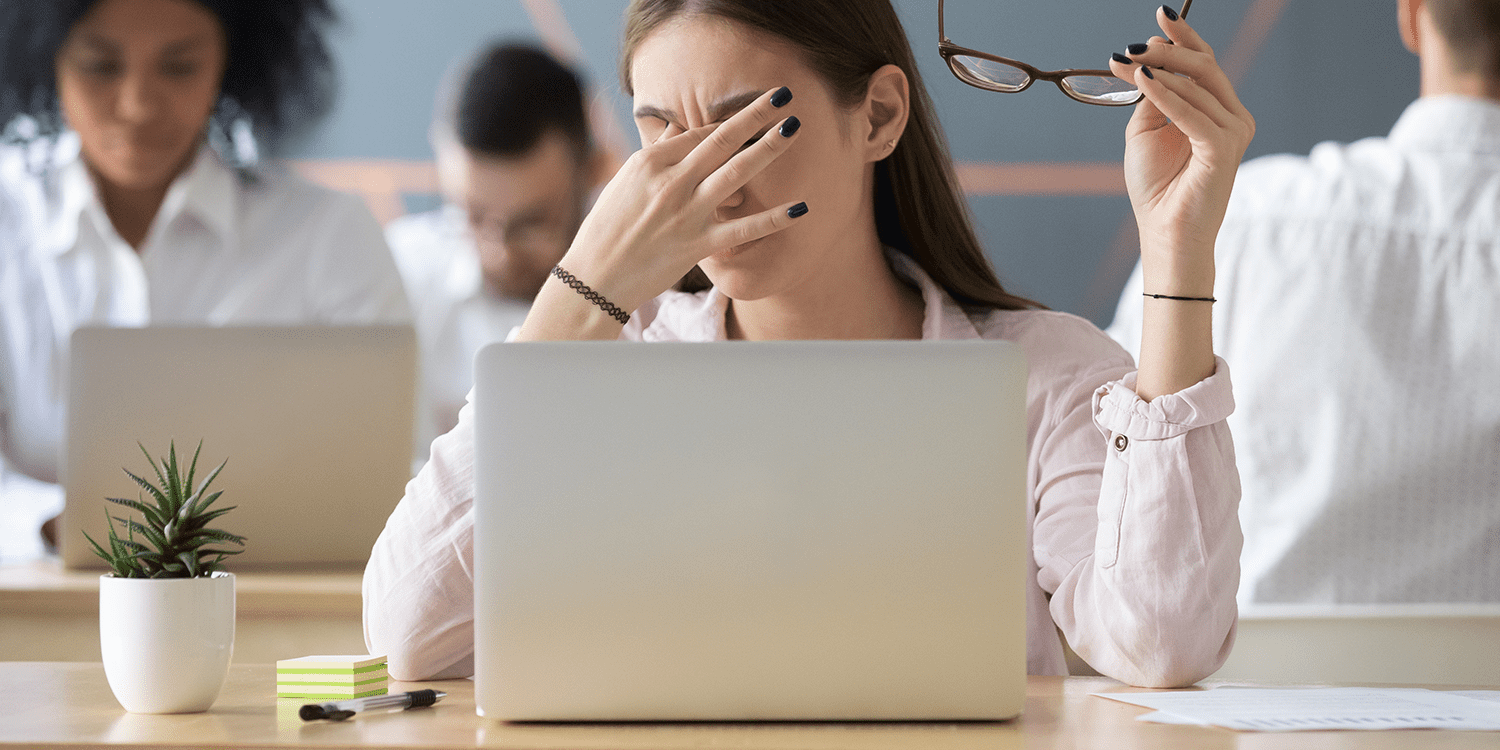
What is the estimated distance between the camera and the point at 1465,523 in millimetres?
1917

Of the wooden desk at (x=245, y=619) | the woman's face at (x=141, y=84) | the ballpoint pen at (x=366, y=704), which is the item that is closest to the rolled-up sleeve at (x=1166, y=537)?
the ballpoint pen at (x=366, y=704)

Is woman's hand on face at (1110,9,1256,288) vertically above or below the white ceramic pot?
above

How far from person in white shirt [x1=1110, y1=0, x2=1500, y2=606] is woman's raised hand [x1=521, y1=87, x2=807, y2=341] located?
0.98 m

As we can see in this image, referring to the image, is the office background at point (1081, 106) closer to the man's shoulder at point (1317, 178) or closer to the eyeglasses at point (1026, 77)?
the man's shoulder at point (1317, 178)

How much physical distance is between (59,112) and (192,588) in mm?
3317

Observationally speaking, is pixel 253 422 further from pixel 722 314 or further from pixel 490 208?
pixel 490 208

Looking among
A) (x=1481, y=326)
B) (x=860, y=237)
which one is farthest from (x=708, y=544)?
(x=1481, y=326)

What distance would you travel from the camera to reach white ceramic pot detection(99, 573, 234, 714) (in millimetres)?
818

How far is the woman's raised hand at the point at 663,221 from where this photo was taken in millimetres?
1105

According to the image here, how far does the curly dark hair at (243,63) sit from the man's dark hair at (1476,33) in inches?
112

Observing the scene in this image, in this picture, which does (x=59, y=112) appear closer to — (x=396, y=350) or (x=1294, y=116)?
(x=396, y=350)

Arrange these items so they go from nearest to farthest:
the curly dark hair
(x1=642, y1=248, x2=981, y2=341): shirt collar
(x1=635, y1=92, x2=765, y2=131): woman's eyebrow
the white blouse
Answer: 1. (x1=635, y1=92, x2=765, y2=131): woman's eyebrow
2. (x1=642, y1=248, x2=981, y2=341): shirt collar
3. the white blouse
4. the curly dark hair

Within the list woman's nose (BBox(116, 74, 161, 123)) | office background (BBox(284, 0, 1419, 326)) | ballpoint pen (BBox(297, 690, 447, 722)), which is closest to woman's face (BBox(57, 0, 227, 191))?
woman's nose (BBox(116, 74, 161, 123))

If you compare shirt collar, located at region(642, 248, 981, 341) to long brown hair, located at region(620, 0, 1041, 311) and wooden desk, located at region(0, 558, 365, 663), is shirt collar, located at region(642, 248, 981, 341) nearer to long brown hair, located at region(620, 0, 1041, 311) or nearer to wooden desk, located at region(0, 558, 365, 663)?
long brown hair, located at region(620, 0, 1041, 311)
